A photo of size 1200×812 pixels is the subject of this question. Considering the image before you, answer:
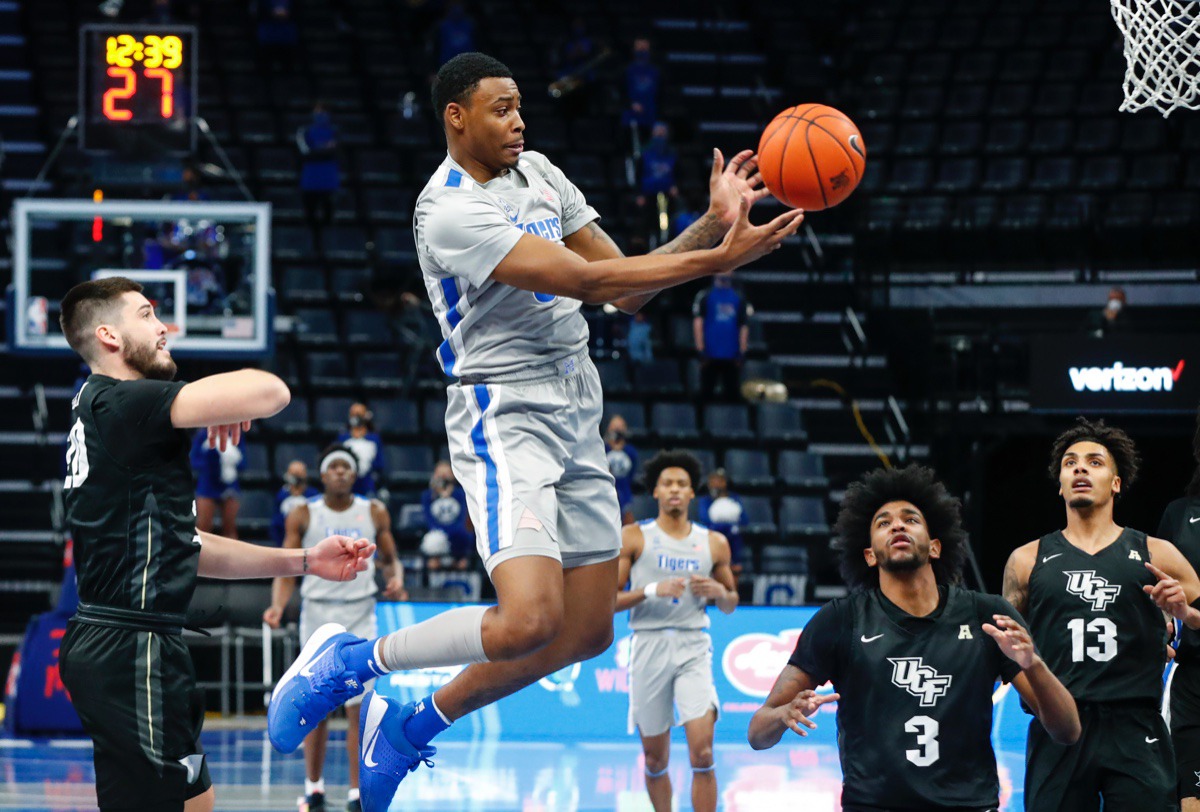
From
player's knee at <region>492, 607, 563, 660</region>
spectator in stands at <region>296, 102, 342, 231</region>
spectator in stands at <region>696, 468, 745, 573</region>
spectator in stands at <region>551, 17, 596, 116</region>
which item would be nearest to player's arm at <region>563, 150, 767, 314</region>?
player's knee at <region>492, 607, 563, 660</region>

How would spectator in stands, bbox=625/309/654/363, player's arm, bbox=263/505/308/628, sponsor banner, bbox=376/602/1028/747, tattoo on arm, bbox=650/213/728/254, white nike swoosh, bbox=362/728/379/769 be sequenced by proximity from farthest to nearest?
spectator in stands, bbox=625/309/654/363 < sponsor banner, bbox=376/602/1028/747 < player's arm, bbox=263/505/308/628 < white nike swoosh, bbox=362/728/379/769 < tattoo on arm, bbox=650/213/728/254

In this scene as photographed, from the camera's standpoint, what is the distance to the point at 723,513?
14242 millimetres

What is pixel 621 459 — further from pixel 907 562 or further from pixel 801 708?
pixel 801 708

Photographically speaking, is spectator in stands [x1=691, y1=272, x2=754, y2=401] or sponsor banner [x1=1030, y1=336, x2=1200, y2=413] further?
spectator in stands [x1=691, y1=272, x2=754, y2=401]

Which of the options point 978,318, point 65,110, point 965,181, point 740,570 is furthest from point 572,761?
point 65,110

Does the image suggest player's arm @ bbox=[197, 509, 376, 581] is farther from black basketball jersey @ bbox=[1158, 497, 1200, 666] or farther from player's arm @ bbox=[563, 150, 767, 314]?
black basketball jersey @ bbox=[1158, 497, 1200, 666]

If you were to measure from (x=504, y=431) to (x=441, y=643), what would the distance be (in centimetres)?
72

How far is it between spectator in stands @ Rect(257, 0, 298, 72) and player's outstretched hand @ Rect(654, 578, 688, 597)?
1413cm

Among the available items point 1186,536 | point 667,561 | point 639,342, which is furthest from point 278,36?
point 1186,536

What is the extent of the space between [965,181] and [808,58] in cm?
358

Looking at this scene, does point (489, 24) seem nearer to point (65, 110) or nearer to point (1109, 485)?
point (65, 110)

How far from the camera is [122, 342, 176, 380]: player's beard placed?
4.44 m

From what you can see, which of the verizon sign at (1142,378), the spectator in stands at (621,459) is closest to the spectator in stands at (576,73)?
the spectator in stands at (621,459)

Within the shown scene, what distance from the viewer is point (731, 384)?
17.5m
